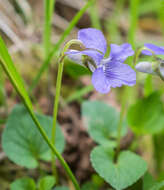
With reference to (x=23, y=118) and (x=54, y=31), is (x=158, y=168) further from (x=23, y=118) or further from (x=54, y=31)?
(x=54, y=31)

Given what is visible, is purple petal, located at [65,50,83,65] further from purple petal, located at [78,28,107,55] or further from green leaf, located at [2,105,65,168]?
green leaf, located at [2,105,65,168]

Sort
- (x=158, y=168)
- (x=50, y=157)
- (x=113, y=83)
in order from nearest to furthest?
(x=113, y=83) < (x=50, y=157) < (x=158, y=168)

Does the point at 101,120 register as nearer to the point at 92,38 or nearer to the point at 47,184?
the point at 47,184

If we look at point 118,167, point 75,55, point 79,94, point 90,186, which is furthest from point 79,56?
point 79,94

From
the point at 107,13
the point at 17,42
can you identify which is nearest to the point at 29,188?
the point at 17,42

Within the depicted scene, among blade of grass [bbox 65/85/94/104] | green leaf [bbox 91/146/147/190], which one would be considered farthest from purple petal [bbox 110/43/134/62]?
blade of grass [bbox 65/85/94/104]
